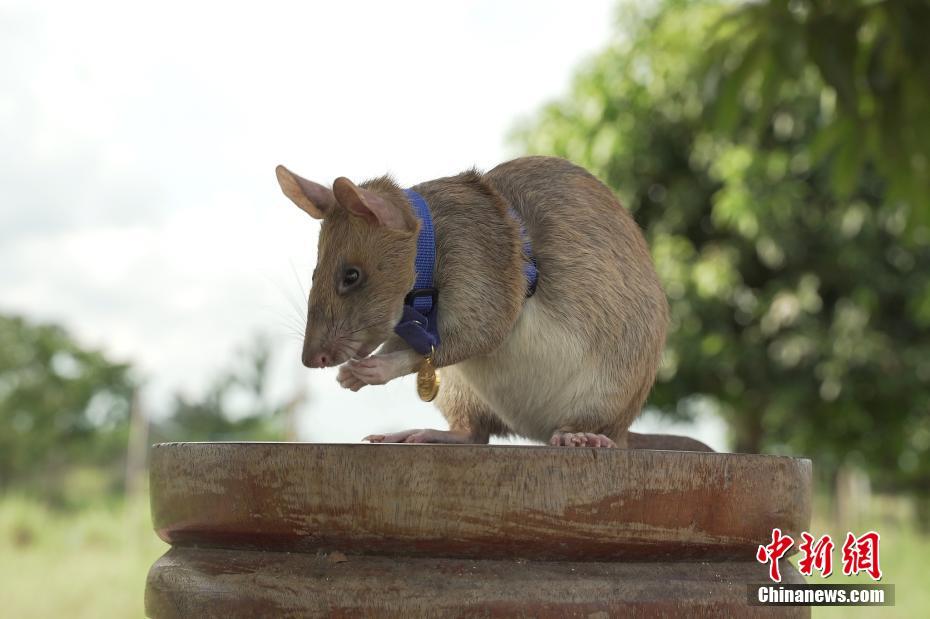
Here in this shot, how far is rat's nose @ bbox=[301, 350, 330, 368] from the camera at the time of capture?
6.81ft

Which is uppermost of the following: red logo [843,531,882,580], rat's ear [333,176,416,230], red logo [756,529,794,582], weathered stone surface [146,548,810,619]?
rat's ear [333,176,416,230]

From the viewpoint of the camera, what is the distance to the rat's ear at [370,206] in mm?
2045

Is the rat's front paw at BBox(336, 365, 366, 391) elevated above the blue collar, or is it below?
below

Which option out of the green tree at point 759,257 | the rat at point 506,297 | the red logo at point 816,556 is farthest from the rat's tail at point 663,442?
the green tree at point 759,257

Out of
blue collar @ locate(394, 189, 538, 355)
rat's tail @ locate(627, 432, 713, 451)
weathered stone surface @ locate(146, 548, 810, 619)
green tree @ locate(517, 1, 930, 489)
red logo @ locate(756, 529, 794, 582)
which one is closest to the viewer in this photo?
weathered stone surface @ locate(146, 548, 810, 619)

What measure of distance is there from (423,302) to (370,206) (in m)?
0.25

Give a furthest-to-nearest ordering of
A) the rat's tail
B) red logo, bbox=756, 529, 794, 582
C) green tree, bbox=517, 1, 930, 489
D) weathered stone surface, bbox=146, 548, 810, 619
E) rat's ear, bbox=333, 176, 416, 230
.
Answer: green tree, bbox=517, 1, 930, 489, the rat's tail, rat's ear, bbox=333, 176, 416, 230, red logo, bbox=756, 529, 794, 582, weathered stone surface, bbox=146, 548, 810, 619

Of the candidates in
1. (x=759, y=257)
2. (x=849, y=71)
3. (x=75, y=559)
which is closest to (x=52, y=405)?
(x=75, y=559)

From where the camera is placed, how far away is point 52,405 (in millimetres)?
19734

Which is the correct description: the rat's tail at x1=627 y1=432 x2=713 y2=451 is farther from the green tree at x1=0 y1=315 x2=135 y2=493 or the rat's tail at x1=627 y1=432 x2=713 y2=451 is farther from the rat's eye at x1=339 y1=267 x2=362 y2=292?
the green tree at x1=0 y1=315 x2=135 y2=493

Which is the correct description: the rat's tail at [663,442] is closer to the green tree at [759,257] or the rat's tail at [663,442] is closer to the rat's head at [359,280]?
the rat's head at [359,280]

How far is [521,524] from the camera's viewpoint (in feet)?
5.49

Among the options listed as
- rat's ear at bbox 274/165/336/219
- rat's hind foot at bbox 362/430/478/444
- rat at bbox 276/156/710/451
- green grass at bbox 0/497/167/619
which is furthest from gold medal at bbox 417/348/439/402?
green grass at bbox 0/497/167/619

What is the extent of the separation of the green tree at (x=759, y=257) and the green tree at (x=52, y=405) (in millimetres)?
9797
